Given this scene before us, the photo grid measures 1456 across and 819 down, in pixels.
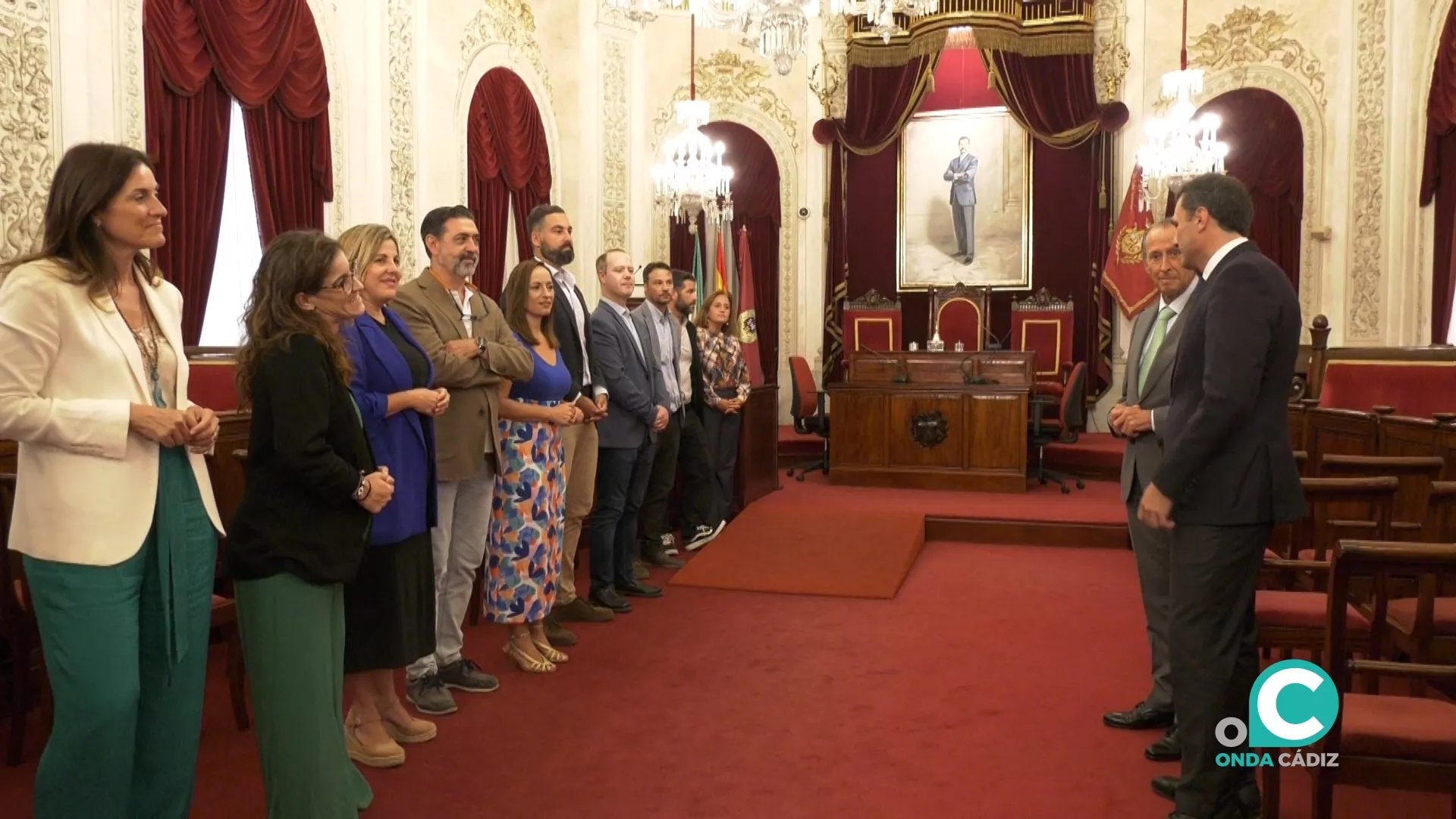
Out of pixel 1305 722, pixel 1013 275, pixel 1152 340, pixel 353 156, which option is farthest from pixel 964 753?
pixel 1013 275

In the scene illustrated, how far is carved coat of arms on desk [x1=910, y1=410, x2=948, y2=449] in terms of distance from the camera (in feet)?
24.5

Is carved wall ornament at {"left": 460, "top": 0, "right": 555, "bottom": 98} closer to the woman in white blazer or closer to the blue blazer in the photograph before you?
the blue blazer

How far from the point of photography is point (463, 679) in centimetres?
345

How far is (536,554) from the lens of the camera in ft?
11.7

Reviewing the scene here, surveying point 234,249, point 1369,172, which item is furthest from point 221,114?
point 1369,172

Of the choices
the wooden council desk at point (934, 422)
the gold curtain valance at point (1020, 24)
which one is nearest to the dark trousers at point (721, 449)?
the wooden council desk at point (934, 422)

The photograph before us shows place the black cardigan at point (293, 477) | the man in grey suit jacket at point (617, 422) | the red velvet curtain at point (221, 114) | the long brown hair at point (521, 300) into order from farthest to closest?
the red velvet curtain at point (221, 114)
the man in grey suit jacket at point (617, 422)
the long brown hair at point (521, 300)
the black cardigan at point (293, 477)

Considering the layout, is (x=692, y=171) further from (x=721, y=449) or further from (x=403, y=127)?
(x=721, y=449)

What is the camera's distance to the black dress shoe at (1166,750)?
2.87 metres

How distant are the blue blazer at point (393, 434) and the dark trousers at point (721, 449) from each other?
3.08 m

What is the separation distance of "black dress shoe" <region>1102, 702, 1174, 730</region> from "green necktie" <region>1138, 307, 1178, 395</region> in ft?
3.16

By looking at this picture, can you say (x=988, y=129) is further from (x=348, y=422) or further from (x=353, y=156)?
(x=348, y=422)

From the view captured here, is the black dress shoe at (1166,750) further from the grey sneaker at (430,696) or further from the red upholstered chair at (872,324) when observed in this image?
the red upholstered chair at (872,324)

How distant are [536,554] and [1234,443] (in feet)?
7.36
